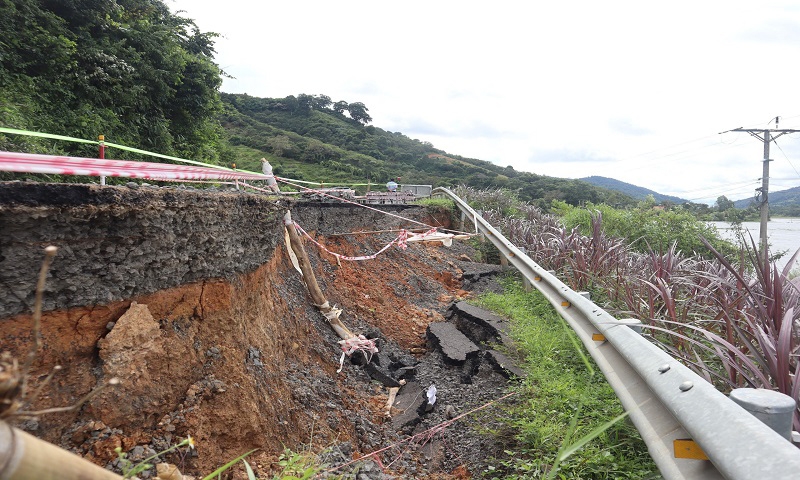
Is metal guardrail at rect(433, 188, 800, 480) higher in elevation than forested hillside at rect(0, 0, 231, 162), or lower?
lower

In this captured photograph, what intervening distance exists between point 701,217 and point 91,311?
1617 cm

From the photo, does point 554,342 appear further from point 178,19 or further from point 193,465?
point 178,19

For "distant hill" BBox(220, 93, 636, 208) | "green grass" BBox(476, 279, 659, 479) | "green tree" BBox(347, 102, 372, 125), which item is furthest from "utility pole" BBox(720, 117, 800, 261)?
"green tree" BBox(347, 102, 372, 125)

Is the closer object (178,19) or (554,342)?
(554,342)

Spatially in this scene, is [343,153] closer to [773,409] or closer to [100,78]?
[100,78]

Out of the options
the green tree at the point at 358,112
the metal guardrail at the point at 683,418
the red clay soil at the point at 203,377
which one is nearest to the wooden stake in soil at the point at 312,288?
the red clay soil at the point at 203,377

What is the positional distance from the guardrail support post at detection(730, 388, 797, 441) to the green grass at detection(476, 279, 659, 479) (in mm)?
458

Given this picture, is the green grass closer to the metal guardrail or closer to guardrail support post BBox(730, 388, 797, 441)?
the metal guardrail

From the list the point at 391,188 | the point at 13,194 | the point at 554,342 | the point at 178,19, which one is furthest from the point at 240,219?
the point at 391,188

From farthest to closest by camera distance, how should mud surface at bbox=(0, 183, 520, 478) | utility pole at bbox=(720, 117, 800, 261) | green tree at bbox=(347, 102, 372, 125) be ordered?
1. green tree at bbox=(347, 102, 372, 125)
2. utility pole at bbox=(720, 117, 800, 261)
3. mud surface at bbox=(0, 183, 520, 478)

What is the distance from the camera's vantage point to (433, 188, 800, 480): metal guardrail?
→ 118cm

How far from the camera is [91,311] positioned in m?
2.38

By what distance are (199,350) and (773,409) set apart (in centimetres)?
291

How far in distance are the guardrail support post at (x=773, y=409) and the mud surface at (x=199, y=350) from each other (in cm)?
205
